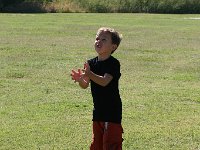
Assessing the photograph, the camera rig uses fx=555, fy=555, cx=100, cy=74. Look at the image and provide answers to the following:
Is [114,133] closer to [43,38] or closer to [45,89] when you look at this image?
[45,89]

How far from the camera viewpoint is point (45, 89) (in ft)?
34.4

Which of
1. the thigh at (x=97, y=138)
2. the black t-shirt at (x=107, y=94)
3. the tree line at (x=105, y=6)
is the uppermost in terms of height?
the black t-shirt at (x=107, y=94)

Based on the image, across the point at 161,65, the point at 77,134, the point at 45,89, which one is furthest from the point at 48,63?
the point at 77,134

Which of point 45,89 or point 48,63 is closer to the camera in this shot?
point 45,89

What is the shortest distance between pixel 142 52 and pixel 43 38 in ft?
18.9

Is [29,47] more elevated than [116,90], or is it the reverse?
[116,90]

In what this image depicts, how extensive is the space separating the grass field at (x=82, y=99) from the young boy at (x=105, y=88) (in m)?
1.52

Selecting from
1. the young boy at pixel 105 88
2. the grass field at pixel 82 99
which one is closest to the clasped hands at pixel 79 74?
the young boy at pixel 105 88

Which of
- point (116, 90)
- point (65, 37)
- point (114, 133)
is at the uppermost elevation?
point (116, 90)

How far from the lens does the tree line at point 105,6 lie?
50.7m

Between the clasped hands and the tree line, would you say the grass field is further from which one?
the tree line

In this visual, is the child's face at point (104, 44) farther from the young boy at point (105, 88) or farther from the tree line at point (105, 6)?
the tree line at point (105, 6)

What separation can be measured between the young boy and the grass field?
4.98 ft

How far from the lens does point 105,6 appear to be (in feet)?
173
